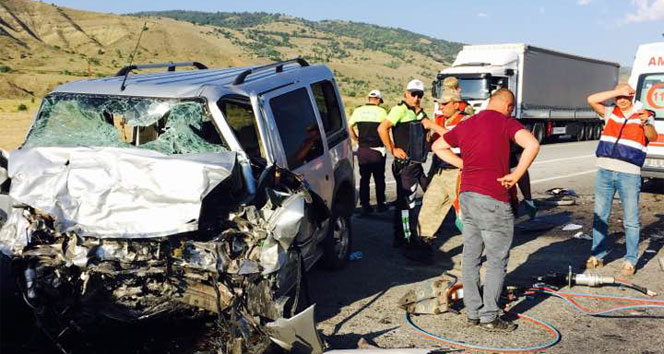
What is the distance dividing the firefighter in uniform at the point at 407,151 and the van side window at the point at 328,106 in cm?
81

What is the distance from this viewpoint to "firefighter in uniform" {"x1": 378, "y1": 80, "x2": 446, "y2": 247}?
722 cm

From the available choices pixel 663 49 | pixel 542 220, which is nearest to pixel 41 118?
pixel 542 220

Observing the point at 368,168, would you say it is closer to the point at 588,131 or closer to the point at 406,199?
the point at 406,199

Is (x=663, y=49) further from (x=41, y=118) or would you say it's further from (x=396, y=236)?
(x=41, y=118)

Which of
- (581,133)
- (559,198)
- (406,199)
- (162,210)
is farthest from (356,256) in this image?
(581,133)

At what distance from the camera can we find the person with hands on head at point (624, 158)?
21.0 feet

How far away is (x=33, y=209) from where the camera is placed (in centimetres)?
427

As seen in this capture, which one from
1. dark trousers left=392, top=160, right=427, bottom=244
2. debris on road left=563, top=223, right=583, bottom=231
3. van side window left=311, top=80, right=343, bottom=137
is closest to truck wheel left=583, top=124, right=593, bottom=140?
debris on road left=563, top=223, right=583, bottom=231

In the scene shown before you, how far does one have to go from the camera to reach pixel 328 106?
21.8 ft

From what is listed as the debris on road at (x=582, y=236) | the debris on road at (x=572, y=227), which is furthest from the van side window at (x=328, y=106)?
the debris on road at (x=572, y=227)

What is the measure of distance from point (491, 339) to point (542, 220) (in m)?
4.72

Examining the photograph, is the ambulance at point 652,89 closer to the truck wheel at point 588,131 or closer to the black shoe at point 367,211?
the black shoe at point 367,211

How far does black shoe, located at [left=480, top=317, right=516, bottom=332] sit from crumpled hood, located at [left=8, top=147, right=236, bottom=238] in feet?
7.76

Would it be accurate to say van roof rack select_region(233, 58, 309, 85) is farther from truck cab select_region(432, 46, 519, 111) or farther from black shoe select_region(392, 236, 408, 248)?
truck cab select_region(432, 46, 519, 111)
